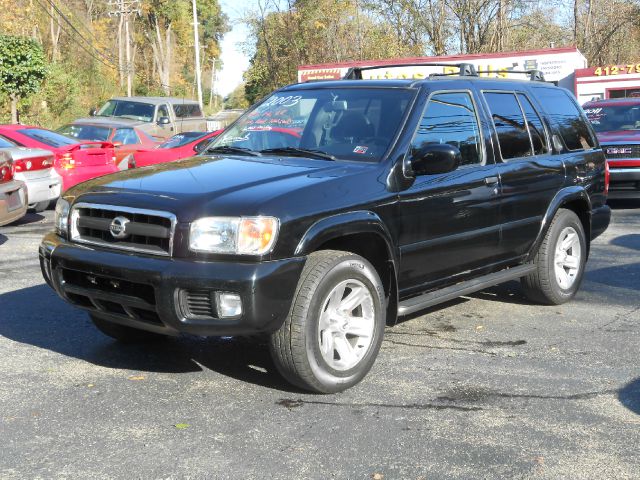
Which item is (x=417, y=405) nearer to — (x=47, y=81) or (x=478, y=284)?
(x=478, y=284)

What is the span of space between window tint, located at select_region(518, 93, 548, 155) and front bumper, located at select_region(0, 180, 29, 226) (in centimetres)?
618

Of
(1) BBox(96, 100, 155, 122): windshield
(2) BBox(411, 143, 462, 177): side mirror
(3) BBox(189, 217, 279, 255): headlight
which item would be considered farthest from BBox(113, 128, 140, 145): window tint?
(3) BBox(189, 217, 279, 255): headlight

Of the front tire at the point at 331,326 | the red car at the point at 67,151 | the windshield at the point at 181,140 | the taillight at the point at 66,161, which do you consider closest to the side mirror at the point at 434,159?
the front tire at the point at 331,326

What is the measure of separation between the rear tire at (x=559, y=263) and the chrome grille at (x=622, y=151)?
7127 millimetres

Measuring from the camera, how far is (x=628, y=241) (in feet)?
34.1

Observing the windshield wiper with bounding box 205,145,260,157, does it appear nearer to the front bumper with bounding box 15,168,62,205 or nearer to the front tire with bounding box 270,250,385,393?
the front tire with bounding box 270,250,385,393

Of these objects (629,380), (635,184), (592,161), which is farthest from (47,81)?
(629,380)

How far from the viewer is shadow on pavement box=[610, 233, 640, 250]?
10082mm

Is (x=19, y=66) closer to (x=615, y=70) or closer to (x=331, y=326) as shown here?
(x=615, y=70)

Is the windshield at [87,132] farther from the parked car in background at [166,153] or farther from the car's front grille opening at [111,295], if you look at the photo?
the car's front grille opening at [111,295]

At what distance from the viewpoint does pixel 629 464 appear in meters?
3.77

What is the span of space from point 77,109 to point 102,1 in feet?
96.7

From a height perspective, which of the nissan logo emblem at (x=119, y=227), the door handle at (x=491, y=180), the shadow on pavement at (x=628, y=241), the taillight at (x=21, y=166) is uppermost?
the taillight at (x=21, y=166)

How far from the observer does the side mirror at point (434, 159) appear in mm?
5051
